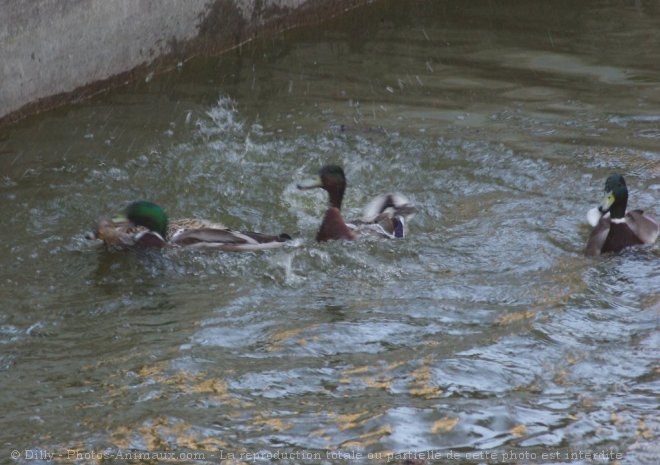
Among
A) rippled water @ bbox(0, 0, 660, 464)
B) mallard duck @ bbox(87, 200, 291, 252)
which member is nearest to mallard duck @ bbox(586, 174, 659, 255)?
rippled water @ bbox(0, 0, 660, 464)

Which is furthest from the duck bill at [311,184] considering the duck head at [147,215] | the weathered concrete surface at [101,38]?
the weathered concrete surface at [101,38]

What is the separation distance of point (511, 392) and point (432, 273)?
72.4 inches

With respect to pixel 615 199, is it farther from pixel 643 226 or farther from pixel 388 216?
pixel 388 216

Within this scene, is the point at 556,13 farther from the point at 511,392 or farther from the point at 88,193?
the point at 511,392

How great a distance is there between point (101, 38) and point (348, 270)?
16.4 ft

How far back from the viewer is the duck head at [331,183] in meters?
8.09

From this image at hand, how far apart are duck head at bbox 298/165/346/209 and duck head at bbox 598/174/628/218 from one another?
1.88 meters

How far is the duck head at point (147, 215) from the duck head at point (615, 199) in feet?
10.3

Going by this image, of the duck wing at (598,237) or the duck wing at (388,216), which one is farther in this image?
the duck wing at (388,216)

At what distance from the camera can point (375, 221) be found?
8.05 m

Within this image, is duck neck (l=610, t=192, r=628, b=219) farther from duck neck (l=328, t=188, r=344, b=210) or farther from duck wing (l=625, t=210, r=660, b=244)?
duck neck (l=328, t=188, r=344, b=210)

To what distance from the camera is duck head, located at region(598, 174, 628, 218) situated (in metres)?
7.80

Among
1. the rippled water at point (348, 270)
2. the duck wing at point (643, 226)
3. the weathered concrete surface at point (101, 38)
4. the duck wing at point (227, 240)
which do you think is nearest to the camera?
the rippled water at point (348, 270)

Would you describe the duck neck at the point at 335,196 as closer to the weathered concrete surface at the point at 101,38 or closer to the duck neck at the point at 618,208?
the duck neck at the point at 618,208
